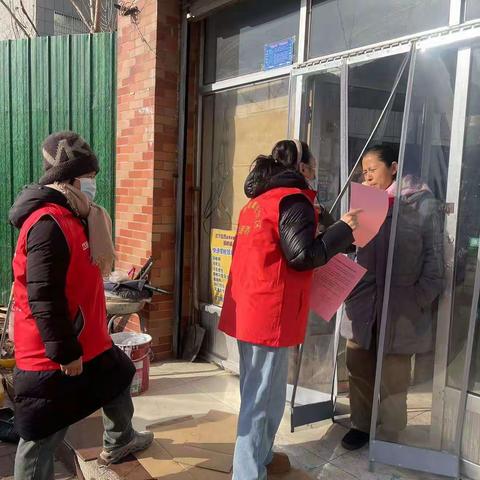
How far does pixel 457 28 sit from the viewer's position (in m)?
2.77

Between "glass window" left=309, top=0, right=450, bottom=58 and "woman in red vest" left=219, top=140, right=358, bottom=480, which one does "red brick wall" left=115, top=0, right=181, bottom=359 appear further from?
"woman in red vest" left=219, top=140, right=358, bottom=480

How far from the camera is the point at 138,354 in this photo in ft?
13.3

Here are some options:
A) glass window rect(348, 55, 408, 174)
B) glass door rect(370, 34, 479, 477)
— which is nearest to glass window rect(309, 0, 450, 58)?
glass window rect(348, 55, 408, 174)

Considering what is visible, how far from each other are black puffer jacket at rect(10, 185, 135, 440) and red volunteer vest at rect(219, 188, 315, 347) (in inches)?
29.4

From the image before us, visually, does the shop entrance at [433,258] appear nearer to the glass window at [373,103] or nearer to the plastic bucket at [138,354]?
the glass window at [373,103]

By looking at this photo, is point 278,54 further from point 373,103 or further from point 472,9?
point 472,9

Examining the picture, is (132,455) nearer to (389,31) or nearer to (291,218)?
(291,218)

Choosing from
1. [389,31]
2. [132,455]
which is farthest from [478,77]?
[132,455]

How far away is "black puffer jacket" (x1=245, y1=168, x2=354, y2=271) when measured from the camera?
2373mm

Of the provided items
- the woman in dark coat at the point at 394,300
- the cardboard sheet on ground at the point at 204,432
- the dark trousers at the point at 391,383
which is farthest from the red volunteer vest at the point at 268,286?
the cardboard sheet on ground at the point at 204,432

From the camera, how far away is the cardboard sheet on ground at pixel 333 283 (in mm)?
2812

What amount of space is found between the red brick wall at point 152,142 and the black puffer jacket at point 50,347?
7.34 ft

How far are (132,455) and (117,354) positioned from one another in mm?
681

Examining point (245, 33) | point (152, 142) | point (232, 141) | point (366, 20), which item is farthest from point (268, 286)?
point (245, 33)
